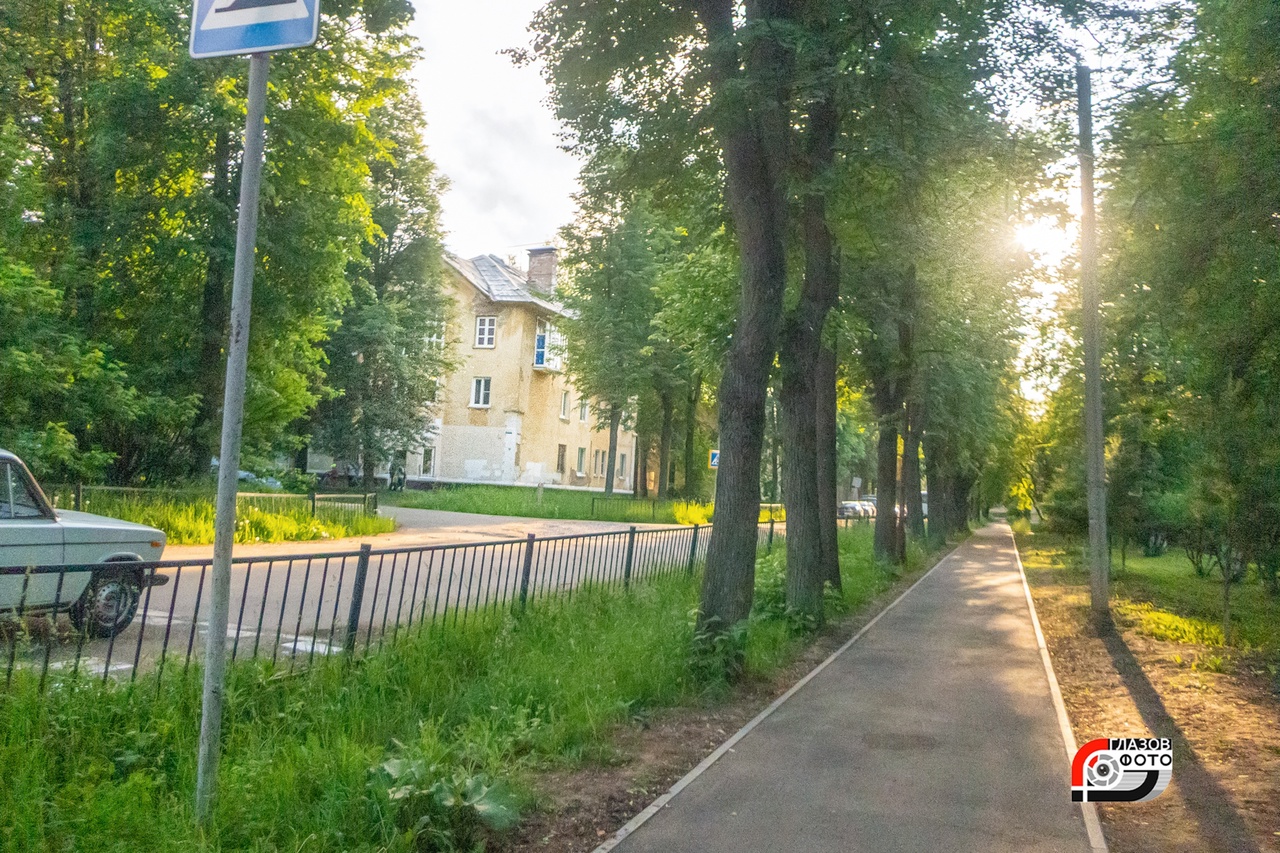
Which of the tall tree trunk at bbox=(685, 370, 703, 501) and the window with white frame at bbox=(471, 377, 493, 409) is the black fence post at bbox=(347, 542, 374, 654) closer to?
the tall tree trunk at bbox=(685, 370, 703, 501)

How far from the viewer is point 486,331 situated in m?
53.8

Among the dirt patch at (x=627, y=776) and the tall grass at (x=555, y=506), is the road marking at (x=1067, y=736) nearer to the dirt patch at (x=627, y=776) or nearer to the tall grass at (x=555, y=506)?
the dirt patch at (x=627, y=776)

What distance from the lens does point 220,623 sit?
4.39m

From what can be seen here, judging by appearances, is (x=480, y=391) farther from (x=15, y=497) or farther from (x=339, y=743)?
(x=339, y=743)

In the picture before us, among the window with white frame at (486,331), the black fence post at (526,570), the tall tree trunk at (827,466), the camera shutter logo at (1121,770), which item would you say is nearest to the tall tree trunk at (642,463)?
the window with white frame at (486,331)

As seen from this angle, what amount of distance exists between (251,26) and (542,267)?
56767 millimetres

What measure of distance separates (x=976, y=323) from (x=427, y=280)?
2537cm

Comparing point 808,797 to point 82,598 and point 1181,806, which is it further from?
point 82,598

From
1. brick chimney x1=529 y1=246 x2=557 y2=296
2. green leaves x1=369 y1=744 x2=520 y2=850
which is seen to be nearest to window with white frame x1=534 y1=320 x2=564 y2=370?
brick chimney x1=529 y1=246 x2=557 y2=296

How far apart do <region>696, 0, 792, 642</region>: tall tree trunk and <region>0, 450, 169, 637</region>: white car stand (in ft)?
16.6

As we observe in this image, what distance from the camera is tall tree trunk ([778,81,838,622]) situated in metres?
12.5

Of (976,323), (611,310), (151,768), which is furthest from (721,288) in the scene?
(611,310)

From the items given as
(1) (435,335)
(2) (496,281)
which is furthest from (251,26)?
(2) (496,281)

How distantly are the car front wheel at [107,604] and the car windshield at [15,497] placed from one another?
3.46ft
